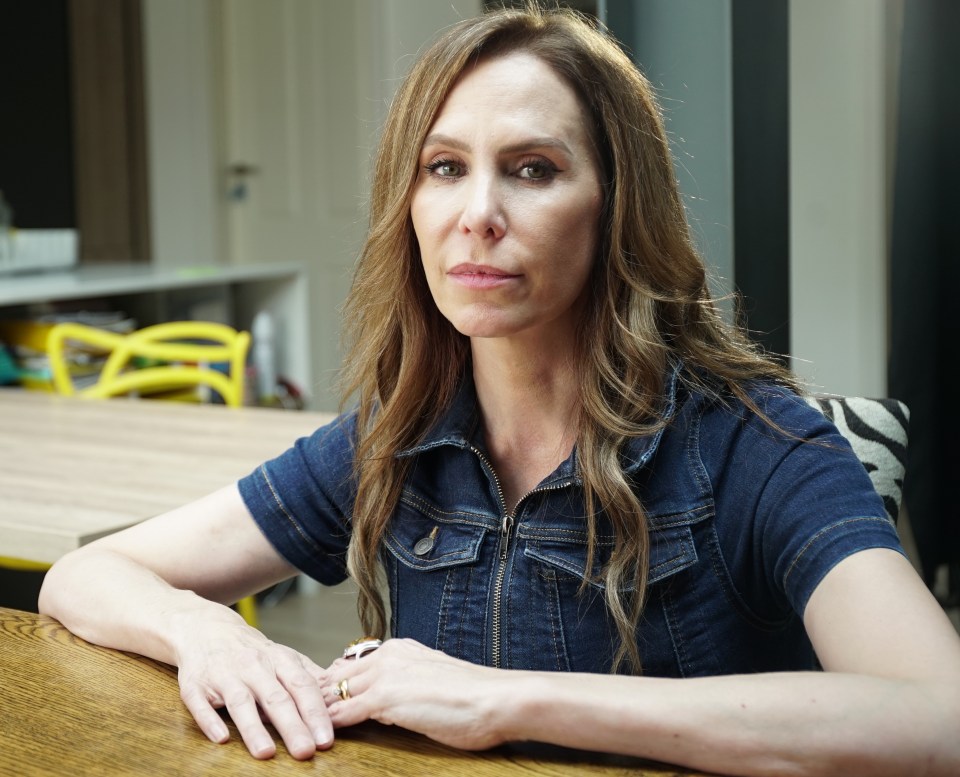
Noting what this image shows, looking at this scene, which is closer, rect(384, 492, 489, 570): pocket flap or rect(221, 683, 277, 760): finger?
rect(221, 683, 277, 760): finger

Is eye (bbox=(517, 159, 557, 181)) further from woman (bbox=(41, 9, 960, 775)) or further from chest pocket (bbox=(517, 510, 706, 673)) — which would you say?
chest pocket (bbox=(517, 510, 706, 673))

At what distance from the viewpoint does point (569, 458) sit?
121 cm

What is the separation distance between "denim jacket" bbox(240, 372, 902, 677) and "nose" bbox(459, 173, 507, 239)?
0.24 m

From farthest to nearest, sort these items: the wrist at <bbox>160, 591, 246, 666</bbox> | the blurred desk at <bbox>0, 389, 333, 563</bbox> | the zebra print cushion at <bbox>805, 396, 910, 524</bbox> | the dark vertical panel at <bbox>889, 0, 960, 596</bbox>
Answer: the dark vertical panel at <bbox>889, 0, 960, 596</bbox> → the blurred desk at <bbox>0, 389, 333, 563</bbox> → the zebra print cushion at <bbox>805, 396, 910, 524</bbox> → the wrist at <bbox>160, 591, 246, 666</bbox>

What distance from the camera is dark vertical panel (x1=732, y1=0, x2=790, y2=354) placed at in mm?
1673

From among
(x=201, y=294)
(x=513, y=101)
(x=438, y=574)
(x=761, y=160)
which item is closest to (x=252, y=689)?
(x=438, y=574)

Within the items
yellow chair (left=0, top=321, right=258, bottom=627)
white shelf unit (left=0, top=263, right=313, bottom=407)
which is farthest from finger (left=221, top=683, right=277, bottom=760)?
white shelf unit (left=0, top=263, right=313, bottom=407)

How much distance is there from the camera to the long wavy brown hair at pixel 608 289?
1.18 m

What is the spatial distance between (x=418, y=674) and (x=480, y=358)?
437 mm

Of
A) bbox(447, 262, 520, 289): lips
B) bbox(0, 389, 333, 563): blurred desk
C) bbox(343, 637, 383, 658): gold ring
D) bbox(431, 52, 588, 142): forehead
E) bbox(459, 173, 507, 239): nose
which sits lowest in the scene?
bbox(0, 389, 333, 563): blurred desk

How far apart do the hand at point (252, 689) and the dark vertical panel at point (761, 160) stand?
907mm

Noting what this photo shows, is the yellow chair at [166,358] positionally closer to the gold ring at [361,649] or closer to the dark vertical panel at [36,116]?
the gold ring at [361,649]

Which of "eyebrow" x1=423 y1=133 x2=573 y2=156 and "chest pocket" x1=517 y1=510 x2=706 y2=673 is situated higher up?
"eyebrow" x1=423 y1=133 x2=573 y2=156

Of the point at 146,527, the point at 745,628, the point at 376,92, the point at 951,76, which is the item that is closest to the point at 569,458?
the point at 745,628
